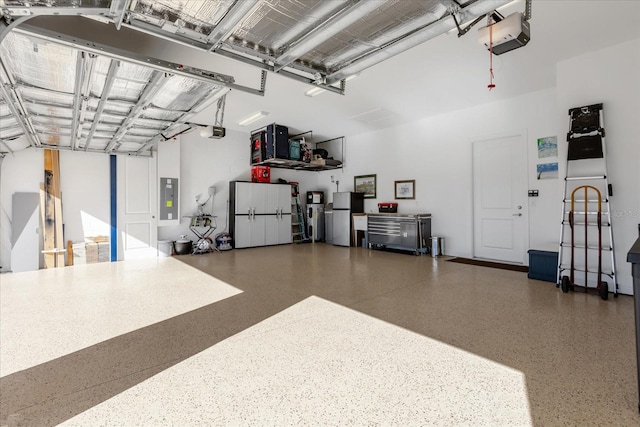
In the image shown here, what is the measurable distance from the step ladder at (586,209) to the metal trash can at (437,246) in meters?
2.57

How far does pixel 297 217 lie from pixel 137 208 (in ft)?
14.5

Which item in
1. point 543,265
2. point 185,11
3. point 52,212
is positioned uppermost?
point 185,11

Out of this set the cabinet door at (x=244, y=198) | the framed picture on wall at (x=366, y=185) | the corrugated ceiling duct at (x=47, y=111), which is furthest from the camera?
the framed picture on wall at (x=366, y=185)

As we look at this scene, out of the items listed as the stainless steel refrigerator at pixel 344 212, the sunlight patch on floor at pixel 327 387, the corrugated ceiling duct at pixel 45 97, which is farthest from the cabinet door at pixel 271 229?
the sunlight patch on floor at pixel 327 387

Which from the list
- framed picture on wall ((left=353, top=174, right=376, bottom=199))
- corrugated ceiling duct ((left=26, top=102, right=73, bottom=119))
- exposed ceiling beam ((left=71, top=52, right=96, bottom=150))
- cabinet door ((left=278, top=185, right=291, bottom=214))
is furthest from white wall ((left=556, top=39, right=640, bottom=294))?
corrugated ceiling duct ((left=26, top=102, right=73, bottom=119))

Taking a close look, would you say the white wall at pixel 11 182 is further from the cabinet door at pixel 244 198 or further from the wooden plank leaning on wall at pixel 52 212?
the cabinet door at pixel 244 198

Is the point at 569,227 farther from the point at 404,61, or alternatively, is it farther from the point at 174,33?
the point at 174,33

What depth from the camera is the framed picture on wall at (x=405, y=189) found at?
24.8ft

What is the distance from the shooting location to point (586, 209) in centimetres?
400

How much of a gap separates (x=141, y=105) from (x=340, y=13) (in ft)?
9.67

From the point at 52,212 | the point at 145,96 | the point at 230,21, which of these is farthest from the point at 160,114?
the point at 52,212

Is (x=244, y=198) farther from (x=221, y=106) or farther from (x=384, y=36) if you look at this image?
(x=384, y=36)

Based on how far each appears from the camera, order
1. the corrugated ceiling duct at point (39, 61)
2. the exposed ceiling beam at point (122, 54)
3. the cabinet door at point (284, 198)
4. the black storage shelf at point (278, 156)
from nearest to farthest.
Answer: the exposed ceiling beam at point (122, 54)
the corrugated ceiling duct at point (39, 61)
the black storage shelf at point (278, 156)
the cabinet door at point (284, 198)

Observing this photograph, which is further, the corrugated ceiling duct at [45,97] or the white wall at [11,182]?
the white wall at [11,182]
